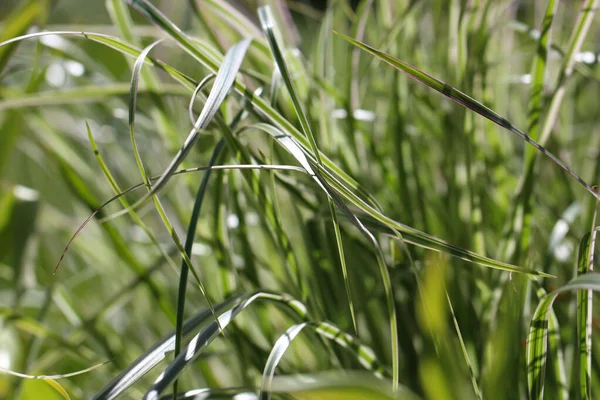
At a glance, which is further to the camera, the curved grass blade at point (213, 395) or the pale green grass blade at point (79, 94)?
the pale green grass blade at point (79, 94)

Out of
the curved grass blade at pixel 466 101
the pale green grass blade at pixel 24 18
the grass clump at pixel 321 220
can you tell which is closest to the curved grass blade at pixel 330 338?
the grass clump at pixel 321 220

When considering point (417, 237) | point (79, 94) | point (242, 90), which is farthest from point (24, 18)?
point (417, 237)

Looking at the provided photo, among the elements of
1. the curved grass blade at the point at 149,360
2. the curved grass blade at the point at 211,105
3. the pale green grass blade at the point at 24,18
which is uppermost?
the pale green grass blade at the point at 24,18

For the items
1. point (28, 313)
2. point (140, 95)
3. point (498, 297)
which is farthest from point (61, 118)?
point (498, 297)

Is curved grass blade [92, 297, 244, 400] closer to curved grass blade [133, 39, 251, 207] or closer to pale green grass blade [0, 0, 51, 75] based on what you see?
curved grass blade [133, 39, 251, 207]

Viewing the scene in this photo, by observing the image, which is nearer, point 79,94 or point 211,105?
point 211,105

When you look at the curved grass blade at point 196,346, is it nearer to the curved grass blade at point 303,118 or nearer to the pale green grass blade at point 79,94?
the curved grass blade at point 303,118

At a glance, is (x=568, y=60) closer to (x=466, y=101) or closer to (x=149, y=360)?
(x=466, y=101)

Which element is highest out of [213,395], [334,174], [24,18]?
[24,18]
